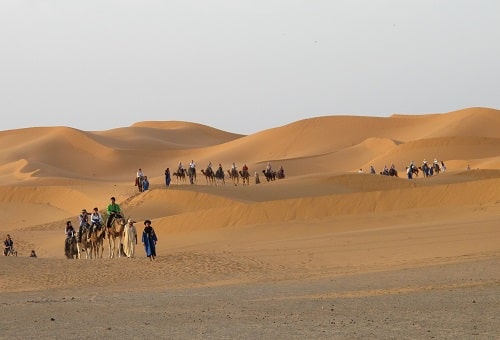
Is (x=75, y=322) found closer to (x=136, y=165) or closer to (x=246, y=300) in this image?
(x=246, y=300)

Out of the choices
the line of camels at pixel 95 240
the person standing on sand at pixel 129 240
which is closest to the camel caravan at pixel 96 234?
the line of camels at pixel 95 240

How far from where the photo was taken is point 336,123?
111250 mm

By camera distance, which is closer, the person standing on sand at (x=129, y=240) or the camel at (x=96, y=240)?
the person standing on sand at (x=129, y=240)

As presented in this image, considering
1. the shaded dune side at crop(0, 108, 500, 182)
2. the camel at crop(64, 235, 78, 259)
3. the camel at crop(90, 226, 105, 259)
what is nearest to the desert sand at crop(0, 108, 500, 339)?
the camel at crop(90, 226, 105, 259)

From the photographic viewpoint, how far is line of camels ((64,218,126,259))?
2605 centimetres

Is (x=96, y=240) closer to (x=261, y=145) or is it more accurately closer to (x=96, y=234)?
(x=96, y=234)

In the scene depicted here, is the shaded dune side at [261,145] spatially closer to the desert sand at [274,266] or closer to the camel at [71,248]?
the desert sand at [274,266]

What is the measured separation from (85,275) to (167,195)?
21195mm

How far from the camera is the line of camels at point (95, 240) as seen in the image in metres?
26.0

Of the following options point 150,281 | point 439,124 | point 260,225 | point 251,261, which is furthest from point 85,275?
point 439,124

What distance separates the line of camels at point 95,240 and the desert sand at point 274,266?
1.13 meters

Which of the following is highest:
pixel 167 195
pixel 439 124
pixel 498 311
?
pixel 439 124

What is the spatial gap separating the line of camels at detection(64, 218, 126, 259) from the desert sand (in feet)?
3.69

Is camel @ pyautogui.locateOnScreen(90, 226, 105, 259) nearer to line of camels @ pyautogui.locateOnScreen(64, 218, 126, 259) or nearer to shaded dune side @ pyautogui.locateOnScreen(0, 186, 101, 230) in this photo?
line of camels @ pyautogui.locateOnScreen(64, 218, 126, 259)
